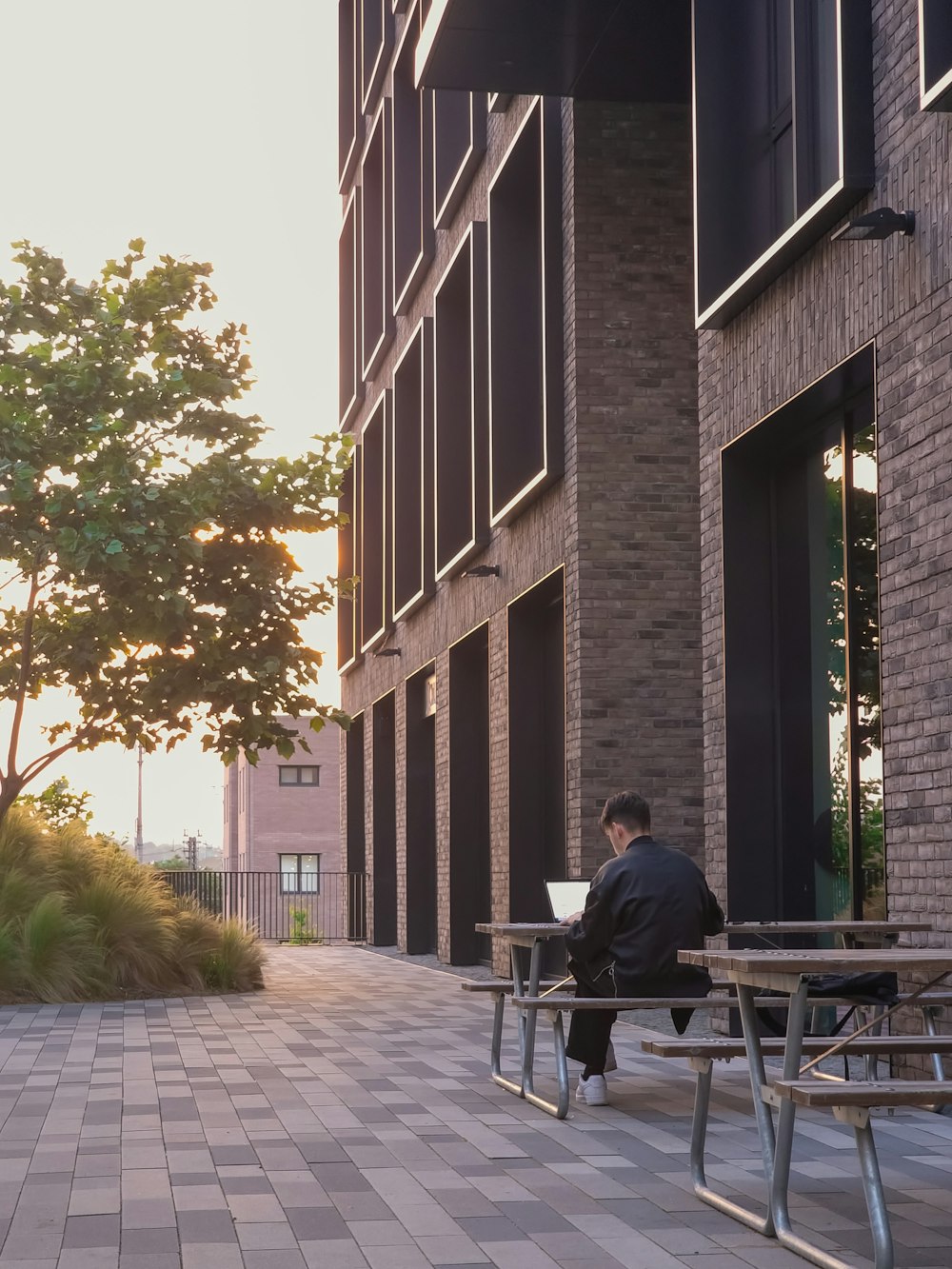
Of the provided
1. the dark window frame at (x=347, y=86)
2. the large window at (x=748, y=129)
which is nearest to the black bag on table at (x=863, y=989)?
the large window at (x=748, y=129)

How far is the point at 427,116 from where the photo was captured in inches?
886

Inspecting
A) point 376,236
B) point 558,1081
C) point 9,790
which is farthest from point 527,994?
point 376,236

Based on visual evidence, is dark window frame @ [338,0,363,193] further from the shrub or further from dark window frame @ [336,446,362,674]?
the shrub

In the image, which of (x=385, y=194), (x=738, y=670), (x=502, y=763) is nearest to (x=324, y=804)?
(x=385, y=194)

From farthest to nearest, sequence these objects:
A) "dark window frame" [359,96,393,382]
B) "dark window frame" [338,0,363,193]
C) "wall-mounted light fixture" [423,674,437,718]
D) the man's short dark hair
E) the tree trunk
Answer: "dark window frame" [338,0,363,193] → "dark window frame" [359,96,393,382] → "wall-mounted light fixture" [423,674,437,718] → the tree trunk → the man's short dark hair

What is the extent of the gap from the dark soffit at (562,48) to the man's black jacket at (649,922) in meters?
7.42

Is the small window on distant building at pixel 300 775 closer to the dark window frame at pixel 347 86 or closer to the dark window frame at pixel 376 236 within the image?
the dark window frame at pixel 347 86

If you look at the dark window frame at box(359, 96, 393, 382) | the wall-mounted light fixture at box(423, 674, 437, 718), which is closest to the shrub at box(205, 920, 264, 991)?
the wall-mounted light fixture at box(423, 674, 437, 718)

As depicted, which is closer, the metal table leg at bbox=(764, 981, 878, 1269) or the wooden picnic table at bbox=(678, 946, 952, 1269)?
the wooden picnic table at bbox=(678, 946, 952, 1269)

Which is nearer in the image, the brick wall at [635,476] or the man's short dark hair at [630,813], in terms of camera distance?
the man's short dark hair at [630,813]

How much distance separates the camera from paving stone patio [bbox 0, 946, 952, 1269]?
5.11m

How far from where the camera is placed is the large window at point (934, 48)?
786 cm

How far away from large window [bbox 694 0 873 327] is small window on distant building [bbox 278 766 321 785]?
58.0 meters

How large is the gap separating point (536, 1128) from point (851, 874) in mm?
3686
